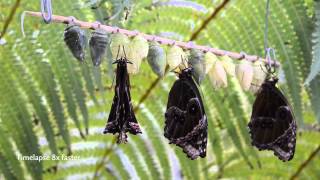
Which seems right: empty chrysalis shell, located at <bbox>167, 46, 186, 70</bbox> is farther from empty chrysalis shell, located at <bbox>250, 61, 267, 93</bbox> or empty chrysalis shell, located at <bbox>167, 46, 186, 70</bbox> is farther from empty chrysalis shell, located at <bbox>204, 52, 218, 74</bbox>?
empty chrysalis shell, located at <bbox>250, 61, 267, 93</bbox>

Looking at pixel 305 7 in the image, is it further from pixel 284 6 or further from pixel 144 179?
pixel 144 179

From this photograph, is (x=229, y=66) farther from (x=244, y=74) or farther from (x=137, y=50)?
(x=137, y=50)

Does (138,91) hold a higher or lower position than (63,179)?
higher

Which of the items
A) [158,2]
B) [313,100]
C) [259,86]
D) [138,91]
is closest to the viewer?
[259,86]

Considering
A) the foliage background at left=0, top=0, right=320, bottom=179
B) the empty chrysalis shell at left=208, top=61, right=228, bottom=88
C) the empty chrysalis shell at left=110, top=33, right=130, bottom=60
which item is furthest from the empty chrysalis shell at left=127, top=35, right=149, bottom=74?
the foliage background at left=0, top=0, right=320, bottom=179

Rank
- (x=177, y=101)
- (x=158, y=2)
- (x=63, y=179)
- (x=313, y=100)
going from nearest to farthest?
(x=177, y=101)
(x=313, y=100)
(x=158, y=2)
(x=63, y=179)

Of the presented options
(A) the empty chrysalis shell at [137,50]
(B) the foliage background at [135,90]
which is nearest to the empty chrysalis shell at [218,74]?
(A) the empty chrysalis shell at [137,50]

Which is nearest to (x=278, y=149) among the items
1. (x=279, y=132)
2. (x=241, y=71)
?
(x=279, y=132)
